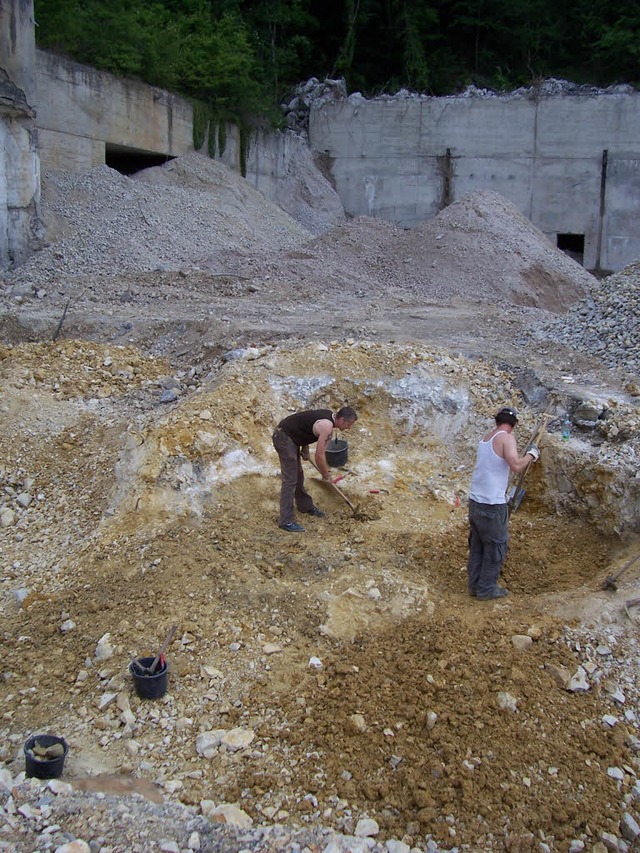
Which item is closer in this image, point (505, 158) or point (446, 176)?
point (505, 158)

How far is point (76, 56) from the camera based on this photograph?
16.4m

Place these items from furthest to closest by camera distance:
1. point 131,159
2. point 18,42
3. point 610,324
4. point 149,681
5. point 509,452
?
1. point 131,159
2. point 18,42
3. point 610,324
4. point 509,452
5. point 149,681

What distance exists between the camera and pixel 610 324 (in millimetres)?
9992

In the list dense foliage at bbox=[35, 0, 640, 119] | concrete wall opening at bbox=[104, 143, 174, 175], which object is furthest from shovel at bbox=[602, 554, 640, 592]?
dense foliage at bbox=[35, 0, 640, 119]

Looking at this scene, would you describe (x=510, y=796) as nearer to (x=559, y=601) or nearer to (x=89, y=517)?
(x=559, y=601)

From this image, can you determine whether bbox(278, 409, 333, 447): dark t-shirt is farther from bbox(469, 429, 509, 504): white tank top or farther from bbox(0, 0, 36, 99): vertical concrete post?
bbox(0, 0, 36, 99): vertical concrete post

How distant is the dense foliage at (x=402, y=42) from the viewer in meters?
21.6

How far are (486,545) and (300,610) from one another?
1.41 meters

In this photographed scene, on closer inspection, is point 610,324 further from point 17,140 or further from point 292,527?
point 17,140

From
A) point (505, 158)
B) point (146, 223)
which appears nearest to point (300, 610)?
point (146, 223)

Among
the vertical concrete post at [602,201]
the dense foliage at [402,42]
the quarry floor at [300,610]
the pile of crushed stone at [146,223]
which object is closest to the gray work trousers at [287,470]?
the quarry floor at [300,610]

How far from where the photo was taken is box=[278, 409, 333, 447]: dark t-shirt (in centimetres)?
629

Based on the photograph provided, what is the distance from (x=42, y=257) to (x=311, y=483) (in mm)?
9283

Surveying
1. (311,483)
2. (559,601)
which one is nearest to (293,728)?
(559,601)
